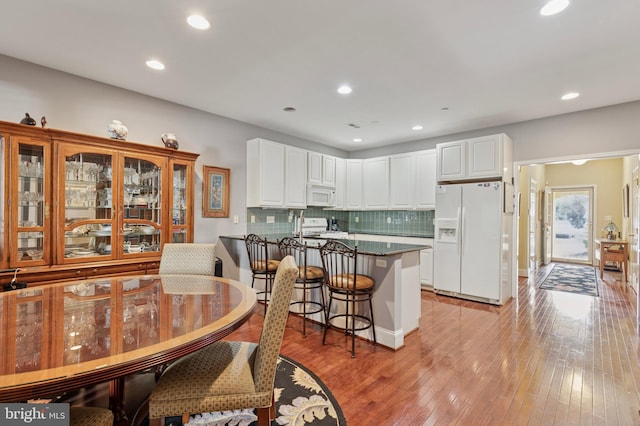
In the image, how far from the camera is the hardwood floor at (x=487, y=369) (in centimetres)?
195

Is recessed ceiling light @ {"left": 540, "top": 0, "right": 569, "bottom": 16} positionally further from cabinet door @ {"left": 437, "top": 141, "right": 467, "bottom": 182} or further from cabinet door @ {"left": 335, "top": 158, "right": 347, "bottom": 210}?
cabinet door @ {"left": 335, "top": 158, "right": 347, "bottom": 210}

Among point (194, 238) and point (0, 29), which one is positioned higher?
point (0, 29)

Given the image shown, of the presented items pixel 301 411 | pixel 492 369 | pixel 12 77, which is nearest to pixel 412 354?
pixel 492 369

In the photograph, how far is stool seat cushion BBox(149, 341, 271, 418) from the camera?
4.28 feet

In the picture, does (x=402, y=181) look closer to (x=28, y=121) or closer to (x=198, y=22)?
(x=198, y=22)

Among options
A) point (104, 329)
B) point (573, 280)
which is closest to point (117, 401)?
point (104, 329)

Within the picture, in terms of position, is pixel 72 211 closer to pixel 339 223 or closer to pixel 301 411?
pixel 301 411

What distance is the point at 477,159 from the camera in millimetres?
4496

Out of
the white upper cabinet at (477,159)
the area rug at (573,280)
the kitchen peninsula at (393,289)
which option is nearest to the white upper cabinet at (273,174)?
the kitchen peninsula at (393,289)

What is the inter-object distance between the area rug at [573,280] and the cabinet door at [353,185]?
11.6ft

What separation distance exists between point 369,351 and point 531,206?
19.1ft

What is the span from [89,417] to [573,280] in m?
7.28

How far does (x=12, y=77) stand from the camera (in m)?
2.82

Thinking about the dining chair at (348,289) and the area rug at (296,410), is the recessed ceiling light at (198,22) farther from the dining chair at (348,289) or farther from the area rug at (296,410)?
the area rug at (296,410)
